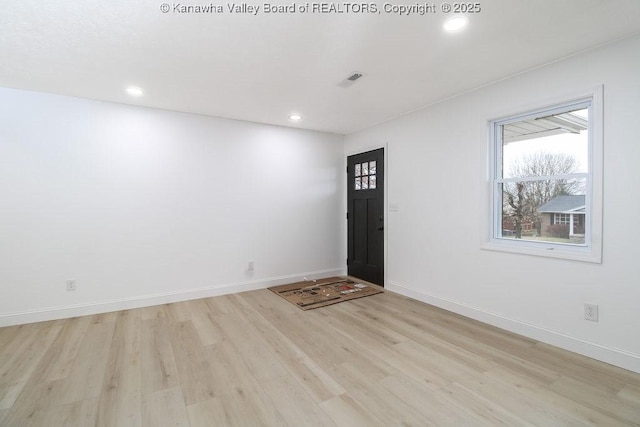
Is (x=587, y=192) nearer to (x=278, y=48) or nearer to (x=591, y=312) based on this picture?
(x=591, y=312)

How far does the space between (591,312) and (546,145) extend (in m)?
1.49

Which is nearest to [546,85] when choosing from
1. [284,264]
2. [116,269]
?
[284,264]

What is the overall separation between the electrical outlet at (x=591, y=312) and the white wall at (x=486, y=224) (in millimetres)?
38

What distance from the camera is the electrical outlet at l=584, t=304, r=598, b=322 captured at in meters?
2.32

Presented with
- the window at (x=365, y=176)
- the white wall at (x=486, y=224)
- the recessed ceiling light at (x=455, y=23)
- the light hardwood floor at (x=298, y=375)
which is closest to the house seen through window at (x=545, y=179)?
the white wall at (x=486, y=224)

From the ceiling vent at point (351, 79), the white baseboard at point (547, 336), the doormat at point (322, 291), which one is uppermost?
the ceiling vent at point (351, 79)

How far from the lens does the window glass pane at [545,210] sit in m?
2.53

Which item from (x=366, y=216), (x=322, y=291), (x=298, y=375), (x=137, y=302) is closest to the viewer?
(x=298, y=375)

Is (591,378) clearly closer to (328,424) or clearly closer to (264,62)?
(328,424)

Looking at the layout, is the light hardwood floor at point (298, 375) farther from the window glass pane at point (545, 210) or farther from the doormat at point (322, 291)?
the window glass pane at point (545, 210)

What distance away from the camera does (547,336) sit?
8.46 ft

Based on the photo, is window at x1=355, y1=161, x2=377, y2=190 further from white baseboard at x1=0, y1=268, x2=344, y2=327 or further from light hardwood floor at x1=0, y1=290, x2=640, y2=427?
light hardwood floor at x1=0, y1=290, x2=640, y2=427

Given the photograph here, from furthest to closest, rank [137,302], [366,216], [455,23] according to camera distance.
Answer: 1. [366,216]
2. [137,302]
3. [455,23]

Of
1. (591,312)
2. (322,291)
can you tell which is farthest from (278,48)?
(591,312)
